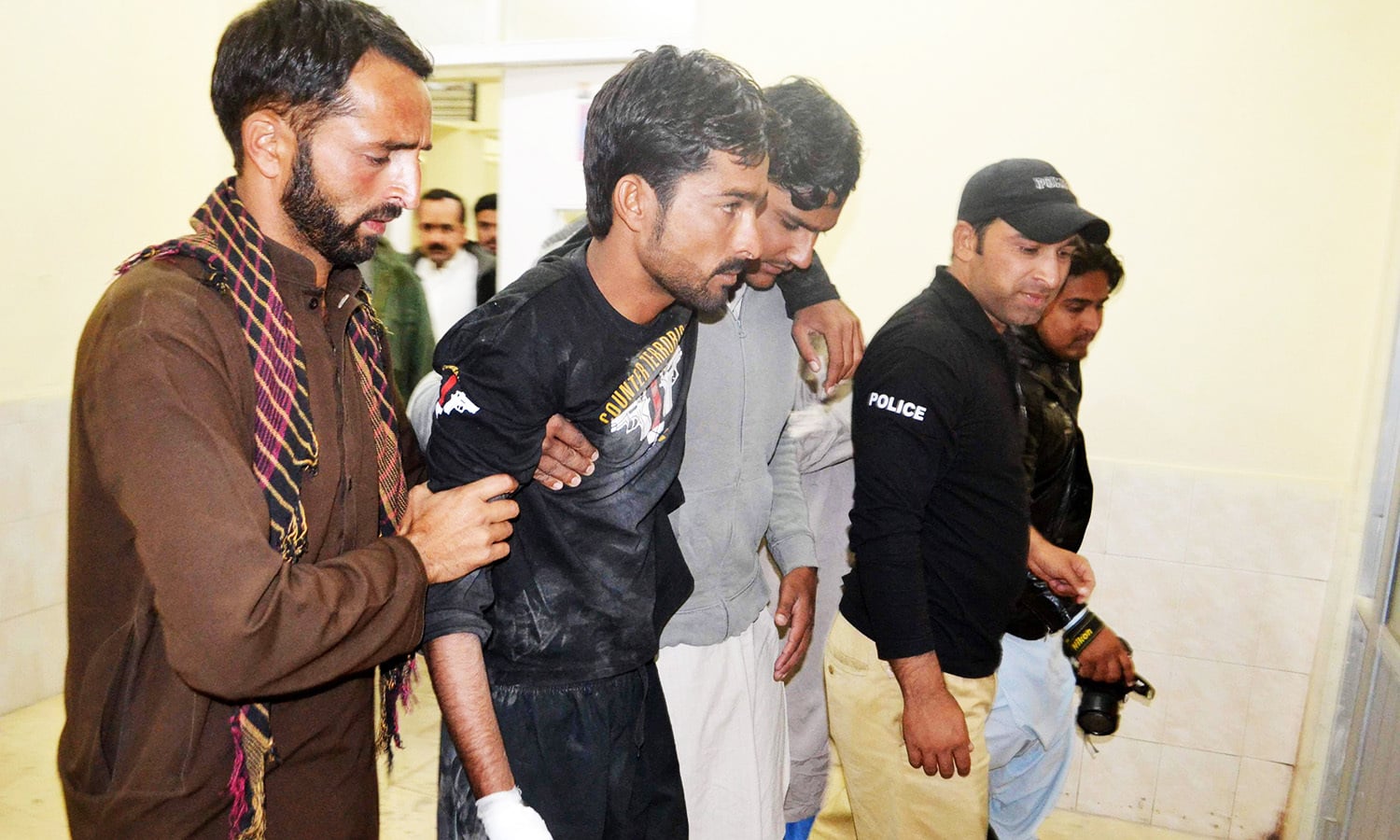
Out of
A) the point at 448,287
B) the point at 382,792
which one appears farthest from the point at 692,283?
the point at 448,287

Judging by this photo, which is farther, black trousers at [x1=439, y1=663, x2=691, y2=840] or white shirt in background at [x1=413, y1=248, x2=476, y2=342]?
white shirt in background at [x1=413, y1=248, x2=476, y2=342]

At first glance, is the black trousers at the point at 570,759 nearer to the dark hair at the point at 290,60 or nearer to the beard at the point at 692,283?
the beard at the point at 692,283

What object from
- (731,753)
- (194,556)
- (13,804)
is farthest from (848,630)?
(13,804)

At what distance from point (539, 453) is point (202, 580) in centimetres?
45

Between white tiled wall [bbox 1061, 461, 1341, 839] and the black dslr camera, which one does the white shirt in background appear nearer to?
white tiled wall [bbox 1061, 461, 1341, 839]

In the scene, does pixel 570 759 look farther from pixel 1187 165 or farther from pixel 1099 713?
pixel 1187 165

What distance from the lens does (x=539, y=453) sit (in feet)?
4.25

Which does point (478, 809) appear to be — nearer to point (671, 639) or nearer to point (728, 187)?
point (671, 639)

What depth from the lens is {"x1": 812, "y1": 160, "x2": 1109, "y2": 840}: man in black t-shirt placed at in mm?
1756

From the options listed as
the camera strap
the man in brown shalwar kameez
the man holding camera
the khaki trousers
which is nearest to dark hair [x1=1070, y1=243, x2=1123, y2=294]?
the man holding camera

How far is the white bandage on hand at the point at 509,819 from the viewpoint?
3.94 ft

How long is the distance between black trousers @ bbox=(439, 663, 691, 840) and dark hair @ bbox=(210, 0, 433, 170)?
2.63 ft

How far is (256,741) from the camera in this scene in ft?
3.74

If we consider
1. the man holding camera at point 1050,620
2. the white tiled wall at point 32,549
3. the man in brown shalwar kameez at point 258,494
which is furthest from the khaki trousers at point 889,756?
the white tiled wall at point 32,549
